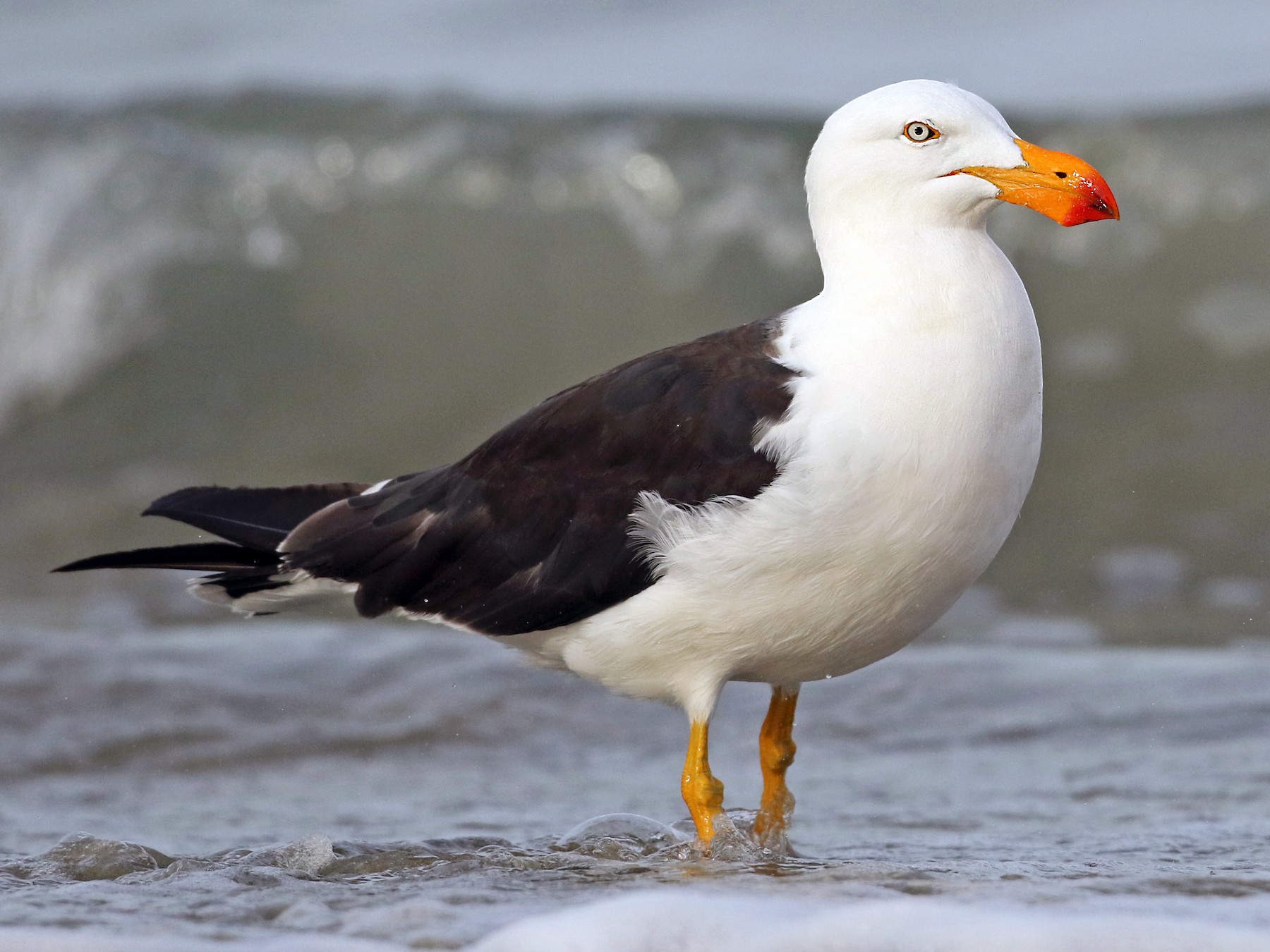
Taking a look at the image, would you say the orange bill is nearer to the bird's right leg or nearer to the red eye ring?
the red eye ring

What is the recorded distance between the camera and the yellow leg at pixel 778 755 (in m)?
4.45

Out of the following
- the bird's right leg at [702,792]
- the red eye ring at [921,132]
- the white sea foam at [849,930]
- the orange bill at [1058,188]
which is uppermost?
the red eye ring at [921,132]

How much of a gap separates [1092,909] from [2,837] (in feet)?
9.88

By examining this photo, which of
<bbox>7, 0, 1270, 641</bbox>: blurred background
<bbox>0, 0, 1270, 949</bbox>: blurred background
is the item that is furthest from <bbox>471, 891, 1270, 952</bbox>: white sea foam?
<bbox>7, 0, 1270, 641</bbox>: blurred background

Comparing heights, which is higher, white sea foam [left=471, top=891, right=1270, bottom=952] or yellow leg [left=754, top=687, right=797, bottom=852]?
yellow leg [left=754, top=687, right=797, bottom=852]

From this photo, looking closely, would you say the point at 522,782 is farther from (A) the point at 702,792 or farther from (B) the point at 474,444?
(B) the point at 474,444

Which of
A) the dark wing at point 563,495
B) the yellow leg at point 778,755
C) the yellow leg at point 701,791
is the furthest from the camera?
the yellow leg at point 778,755

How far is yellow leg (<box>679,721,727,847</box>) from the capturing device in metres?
4.14

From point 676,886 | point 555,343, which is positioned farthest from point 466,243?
point 676,886

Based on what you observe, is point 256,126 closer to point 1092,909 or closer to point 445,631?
point 445,631

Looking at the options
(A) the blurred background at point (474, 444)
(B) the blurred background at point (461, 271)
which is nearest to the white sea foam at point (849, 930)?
(A) the blurred background at point (474, 444)

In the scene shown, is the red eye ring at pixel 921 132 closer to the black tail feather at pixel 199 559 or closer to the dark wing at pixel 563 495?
the dark wing at pixel 563 495

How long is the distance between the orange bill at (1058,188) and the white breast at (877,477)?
159 millimetres

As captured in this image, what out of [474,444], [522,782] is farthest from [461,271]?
[522,782]
